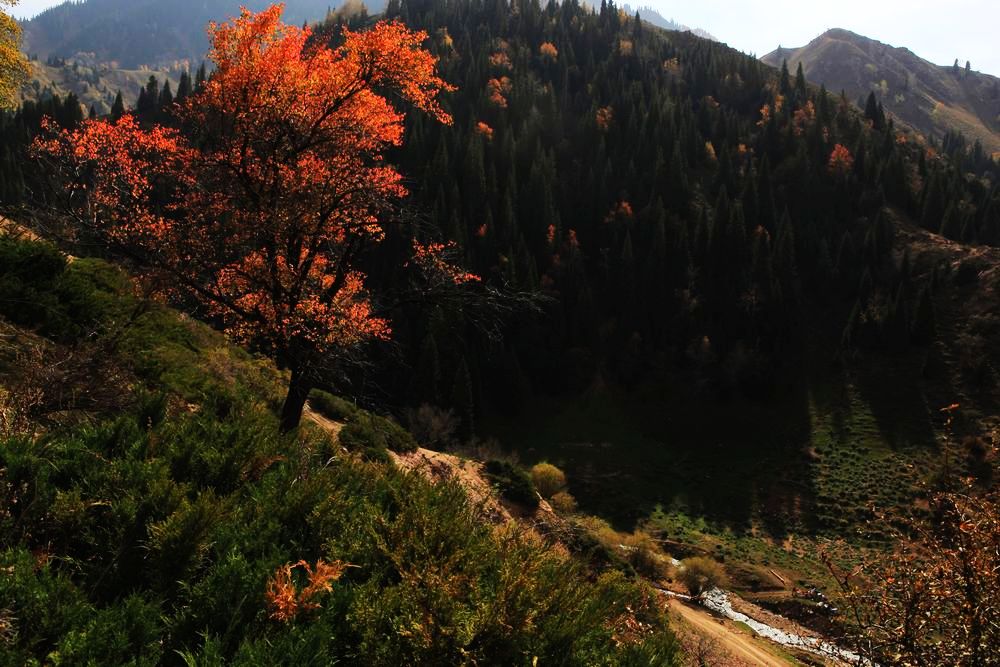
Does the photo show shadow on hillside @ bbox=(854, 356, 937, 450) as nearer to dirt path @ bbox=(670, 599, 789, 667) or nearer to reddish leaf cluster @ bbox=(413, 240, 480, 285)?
dirt path @ bbox=(670, 599, 789, 667)

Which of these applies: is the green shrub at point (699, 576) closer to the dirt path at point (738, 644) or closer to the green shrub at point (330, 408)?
the dirt path at point (738, 644)

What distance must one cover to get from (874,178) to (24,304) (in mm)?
147488

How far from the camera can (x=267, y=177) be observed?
14.5 m

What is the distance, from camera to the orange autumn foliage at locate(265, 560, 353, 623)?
5691 mm

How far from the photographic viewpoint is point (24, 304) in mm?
12133

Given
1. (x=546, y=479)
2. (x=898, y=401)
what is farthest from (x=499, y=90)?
(x=546, y=479)

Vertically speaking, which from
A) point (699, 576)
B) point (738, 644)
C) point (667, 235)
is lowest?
point (699, 576)

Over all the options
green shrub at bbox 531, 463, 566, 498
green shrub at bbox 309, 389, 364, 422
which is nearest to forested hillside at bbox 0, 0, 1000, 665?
green shrub at bbox 309, 389, 364, 422

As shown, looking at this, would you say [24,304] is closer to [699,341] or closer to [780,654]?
[780,654]

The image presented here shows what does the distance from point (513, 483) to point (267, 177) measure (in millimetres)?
20737

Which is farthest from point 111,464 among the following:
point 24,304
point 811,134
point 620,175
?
point 811,134

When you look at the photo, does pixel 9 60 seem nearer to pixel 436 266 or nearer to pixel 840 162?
pixel 436 266

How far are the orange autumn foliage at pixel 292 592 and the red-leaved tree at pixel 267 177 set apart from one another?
26.9 ft

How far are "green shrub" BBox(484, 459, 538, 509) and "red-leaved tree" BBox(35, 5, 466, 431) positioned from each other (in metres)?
15.9
